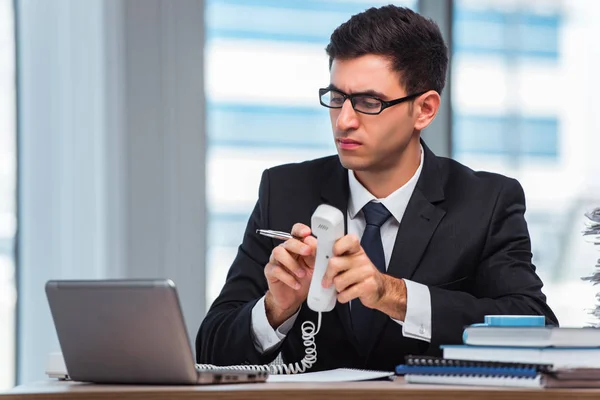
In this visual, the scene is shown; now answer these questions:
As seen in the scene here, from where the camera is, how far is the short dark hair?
6.99 feet

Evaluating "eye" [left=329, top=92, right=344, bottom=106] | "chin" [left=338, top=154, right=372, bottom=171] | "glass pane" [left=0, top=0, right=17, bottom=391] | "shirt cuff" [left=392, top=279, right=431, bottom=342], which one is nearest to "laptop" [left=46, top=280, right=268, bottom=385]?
"shirt cuff" [left=392, top=279, right=431, bottom=342]

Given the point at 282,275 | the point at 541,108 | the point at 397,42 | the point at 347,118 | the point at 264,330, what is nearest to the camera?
the point at 282,275

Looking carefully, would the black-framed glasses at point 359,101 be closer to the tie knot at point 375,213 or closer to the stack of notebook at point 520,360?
the tie knot at point 375,213

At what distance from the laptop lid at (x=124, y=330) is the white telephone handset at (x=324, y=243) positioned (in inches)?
11.7

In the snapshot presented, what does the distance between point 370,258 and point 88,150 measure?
1.50 meters

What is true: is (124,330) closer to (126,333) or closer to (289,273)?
(126,333)

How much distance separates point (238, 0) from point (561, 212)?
1680 millimetres

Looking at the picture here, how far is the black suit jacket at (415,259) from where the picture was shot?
1.98 meters

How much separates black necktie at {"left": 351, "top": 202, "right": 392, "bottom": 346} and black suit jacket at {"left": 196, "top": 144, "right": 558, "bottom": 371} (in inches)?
1.1

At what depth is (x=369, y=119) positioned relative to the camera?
207cm

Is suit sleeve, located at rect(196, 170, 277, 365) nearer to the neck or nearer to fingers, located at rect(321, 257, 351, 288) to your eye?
the neck

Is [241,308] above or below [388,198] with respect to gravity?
below

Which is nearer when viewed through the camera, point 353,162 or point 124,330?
point 124,330

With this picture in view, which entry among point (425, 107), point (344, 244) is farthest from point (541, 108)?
point (344, 244)
